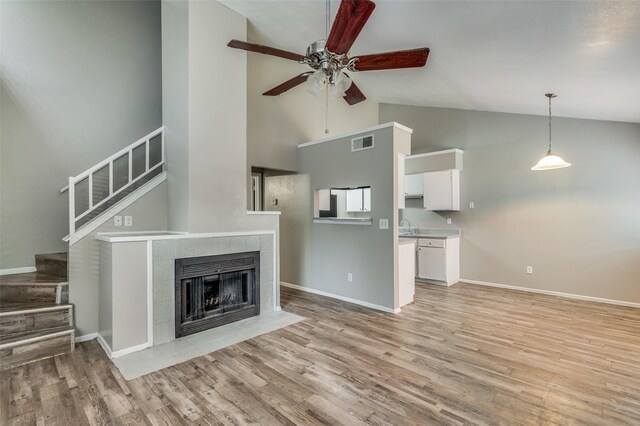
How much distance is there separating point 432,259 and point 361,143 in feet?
8.80

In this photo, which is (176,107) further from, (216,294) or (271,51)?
(216,294)

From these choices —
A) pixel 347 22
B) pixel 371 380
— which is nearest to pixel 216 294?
pixel 371 380

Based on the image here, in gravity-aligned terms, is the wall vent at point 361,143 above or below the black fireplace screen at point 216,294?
above

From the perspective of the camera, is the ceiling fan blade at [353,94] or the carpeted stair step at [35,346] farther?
the ceiling fan blade at [353,94]

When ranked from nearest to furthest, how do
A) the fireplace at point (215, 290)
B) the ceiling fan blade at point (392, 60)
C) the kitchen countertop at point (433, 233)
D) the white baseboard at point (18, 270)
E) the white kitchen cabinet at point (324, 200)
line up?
the ceiling fan blade at point (392, 60) → the fireplace at point (215, 290) → the white baseboard at point (18, 270) → the white kitchen cabinet at point (324, 200) → the kitchen countertop at point (433, 233)

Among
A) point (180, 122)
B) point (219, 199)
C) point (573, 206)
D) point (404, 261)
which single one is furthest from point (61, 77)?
point (573, 206)

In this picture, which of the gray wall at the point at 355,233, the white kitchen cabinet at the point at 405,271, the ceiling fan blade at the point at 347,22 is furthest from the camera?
the white kitchen cabinet at the point at 405,271

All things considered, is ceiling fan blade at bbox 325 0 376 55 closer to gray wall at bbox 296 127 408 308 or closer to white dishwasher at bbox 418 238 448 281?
gray wall at bbox 296 127 408 308

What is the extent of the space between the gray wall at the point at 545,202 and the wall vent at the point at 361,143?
2482 mm

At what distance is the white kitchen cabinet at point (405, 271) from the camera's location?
424 cm

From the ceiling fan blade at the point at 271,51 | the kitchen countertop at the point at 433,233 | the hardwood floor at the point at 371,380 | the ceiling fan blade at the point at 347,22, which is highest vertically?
the ceiling fan blade at the point at 271,51

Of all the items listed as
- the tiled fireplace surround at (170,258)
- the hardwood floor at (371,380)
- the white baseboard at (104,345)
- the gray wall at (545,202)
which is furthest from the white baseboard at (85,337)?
the gray wall at (545,202)

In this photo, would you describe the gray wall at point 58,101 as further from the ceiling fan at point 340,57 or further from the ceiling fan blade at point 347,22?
the ceiling fan blade at point 347,22

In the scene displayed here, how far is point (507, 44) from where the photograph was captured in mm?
2656
